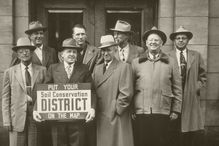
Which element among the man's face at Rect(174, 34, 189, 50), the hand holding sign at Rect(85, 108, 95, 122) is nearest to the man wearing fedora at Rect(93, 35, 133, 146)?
the hand holding sign at Rect(85, 108, 95, 122)

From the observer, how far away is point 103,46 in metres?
6.41

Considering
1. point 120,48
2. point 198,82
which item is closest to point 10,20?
point 120,48

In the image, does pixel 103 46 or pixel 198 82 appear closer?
pixel 103 46

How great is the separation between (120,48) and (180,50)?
1.01 metres

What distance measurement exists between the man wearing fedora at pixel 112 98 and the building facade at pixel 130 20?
235cm

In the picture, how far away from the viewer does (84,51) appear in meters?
7.18

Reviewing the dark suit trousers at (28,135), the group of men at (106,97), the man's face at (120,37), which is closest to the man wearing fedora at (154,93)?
the group of men at (106,97)

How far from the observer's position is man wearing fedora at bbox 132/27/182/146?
650 cm

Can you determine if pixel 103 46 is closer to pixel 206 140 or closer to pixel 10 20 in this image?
pixel 10 20

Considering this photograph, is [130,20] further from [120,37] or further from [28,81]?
[28,81]

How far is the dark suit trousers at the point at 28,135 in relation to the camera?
6.49 m

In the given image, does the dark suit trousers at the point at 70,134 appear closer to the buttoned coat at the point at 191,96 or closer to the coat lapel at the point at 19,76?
the coat lapel at the point at 19,76

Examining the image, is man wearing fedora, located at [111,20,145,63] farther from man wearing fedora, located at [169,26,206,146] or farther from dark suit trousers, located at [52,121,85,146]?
dark suit trousers, located at [52,121,85,146]

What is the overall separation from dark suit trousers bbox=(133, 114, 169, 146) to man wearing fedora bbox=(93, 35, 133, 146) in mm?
190
